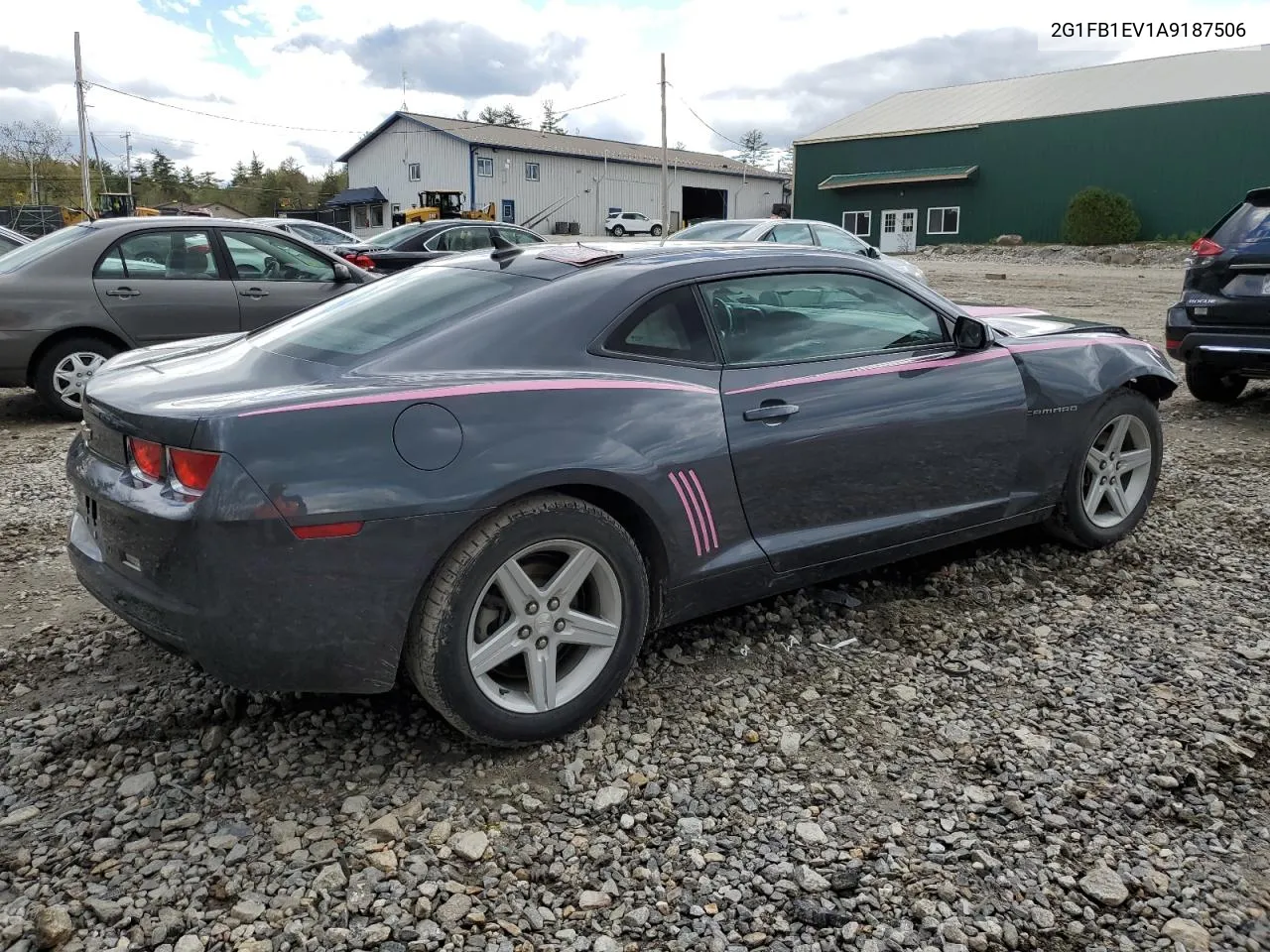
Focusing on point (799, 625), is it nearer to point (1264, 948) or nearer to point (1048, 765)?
point (1048, 765)

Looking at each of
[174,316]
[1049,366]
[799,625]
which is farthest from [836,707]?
[174,316]

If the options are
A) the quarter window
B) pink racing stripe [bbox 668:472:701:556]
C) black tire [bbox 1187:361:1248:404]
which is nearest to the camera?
pink racing stripe [bbox 668:472:701:556]

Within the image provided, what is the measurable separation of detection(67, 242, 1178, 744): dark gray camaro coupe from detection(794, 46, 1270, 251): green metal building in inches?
1488

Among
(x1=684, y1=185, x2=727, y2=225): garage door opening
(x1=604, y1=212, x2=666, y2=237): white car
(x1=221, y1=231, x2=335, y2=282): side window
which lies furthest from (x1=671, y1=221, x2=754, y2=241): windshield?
(x1=684, y1=185, x2=727, y2=225): garage door opening

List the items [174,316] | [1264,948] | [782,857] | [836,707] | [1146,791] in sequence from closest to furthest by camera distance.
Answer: [1264,948], [782,857], [1146,791], [836,707], [174,316]

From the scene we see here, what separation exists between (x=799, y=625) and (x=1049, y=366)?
1537 mm

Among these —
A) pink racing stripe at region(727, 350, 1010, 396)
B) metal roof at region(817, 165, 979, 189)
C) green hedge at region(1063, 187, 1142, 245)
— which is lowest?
pink racing stripe at region(727, 350, 1010, 396)

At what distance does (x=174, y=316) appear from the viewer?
784 centimetres

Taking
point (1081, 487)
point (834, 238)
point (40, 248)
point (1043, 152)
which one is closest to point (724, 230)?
point (834, 238)

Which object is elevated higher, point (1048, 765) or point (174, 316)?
point (174, 316)

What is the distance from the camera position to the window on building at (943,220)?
1673 inches

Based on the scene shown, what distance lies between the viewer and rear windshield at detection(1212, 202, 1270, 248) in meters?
7.03

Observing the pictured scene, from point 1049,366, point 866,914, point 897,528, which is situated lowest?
point 866,914

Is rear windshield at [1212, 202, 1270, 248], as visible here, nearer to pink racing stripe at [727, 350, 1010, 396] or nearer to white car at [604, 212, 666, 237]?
pink racing stripe at [727, 350, 1010, 396]
